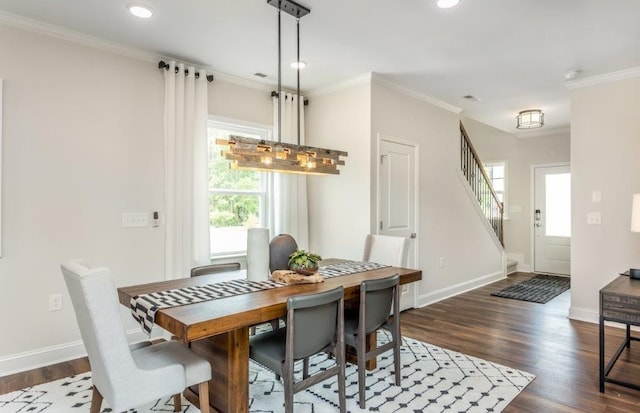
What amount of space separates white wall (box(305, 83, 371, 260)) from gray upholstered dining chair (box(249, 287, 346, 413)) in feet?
6.84

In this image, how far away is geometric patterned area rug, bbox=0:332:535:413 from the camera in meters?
2.47

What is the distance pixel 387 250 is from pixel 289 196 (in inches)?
61.2

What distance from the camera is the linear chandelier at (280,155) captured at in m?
2.50

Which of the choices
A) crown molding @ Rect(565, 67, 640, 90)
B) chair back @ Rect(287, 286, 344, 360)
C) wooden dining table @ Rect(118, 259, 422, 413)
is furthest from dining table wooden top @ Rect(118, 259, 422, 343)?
crown molding @ Rect(565, 67, 640, 90)

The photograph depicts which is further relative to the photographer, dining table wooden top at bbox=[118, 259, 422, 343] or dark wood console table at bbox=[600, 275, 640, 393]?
A: dark wood console table at bbox=[600, 275, 640, 393]

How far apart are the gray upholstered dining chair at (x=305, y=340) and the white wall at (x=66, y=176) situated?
6.23 ft

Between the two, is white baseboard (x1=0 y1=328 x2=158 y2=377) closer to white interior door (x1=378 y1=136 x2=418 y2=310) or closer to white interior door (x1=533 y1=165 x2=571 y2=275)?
white interior door (x1=378 y1=136 x2=418 y2=310)

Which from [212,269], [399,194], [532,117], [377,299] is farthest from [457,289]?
[212,269]

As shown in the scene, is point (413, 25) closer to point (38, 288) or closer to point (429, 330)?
point (429, 330)

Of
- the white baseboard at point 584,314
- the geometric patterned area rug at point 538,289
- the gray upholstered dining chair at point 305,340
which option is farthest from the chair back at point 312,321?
the geometric patterned area rug at point 538,289

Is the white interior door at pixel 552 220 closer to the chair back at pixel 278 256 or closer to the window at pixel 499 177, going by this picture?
the window at pixel 499 177

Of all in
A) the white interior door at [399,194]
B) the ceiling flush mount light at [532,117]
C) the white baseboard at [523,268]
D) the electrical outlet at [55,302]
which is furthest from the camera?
the white baseboard at [523,268]

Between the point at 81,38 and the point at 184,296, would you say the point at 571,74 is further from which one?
the point at 81,38

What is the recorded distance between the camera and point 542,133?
729 cm
